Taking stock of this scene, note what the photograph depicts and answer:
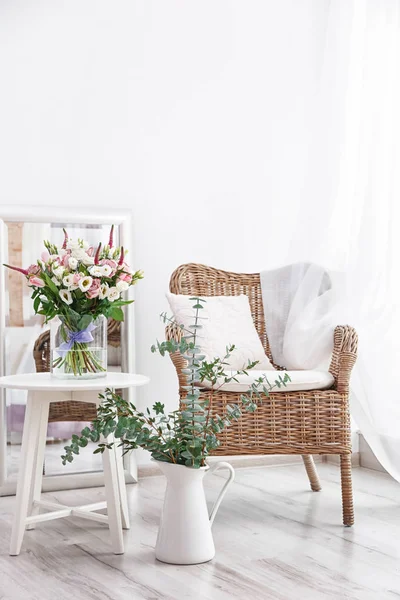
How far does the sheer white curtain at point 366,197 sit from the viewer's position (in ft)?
9.57

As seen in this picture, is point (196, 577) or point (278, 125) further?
point (278, 125)

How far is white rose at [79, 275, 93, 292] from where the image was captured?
2314 mm

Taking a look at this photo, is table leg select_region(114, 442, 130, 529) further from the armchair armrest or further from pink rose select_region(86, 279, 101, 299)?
the armchair armrest

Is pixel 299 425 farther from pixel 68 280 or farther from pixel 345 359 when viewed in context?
pixel 68 280

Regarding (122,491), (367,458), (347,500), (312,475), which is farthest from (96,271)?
(367,458)

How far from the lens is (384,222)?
293cm

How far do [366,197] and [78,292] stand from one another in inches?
47.8

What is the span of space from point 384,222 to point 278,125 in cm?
105

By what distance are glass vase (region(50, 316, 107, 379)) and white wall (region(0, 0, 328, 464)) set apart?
994mm

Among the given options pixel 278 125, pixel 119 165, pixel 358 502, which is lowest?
pixel 358 502

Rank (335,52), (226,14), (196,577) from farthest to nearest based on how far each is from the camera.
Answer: (226,14)
(335,52)
(196,577)

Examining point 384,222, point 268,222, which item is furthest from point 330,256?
point 268,222

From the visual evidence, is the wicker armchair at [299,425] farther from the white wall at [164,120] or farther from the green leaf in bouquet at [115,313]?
the white wall at [164,120]

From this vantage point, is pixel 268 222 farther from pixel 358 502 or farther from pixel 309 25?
pixel 358 502
